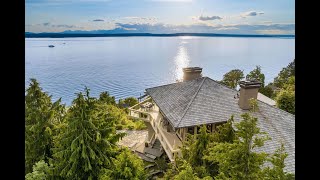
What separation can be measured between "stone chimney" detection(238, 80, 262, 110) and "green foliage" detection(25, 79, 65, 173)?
9.60m

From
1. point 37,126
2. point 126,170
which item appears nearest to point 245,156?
point 126,170

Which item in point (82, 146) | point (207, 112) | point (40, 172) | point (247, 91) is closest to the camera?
point (82, 146)

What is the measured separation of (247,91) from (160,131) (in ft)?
18.3

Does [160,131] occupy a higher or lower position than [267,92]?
lower

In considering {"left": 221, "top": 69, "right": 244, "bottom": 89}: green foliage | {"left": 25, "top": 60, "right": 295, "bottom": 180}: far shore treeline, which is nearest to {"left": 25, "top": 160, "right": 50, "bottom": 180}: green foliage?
{"left": 25, "top": 60, "right": 295, "bottom": 180}: far shore treeline

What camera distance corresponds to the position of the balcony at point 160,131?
1425 cm

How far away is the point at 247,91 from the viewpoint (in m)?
14.3

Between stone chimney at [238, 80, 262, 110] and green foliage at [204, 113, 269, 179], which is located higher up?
stone chimney at [238, 80, 262, 110]

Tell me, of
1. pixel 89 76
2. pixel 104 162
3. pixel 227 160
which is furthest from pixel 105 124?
pixel 89 76

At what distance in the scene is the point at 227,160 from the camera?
6.78 meters

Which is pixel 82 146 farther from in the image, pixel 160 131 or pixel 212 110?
pixel 212 110

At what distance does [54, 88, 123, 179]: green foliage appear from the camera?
9.66m

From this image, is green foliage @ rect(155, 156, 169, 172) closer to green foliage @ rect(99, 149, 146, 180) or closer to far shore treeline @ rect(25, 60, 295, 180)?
far shore treeline @ rect(25, 60, 295, 180)

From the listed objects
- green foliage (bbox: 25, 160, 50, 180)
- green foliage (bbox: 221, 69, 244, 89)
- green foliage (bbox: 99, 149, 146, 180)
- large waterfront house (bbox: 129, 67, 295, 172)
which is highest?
green foliage (bbox: 221, 69, 244, 89)
